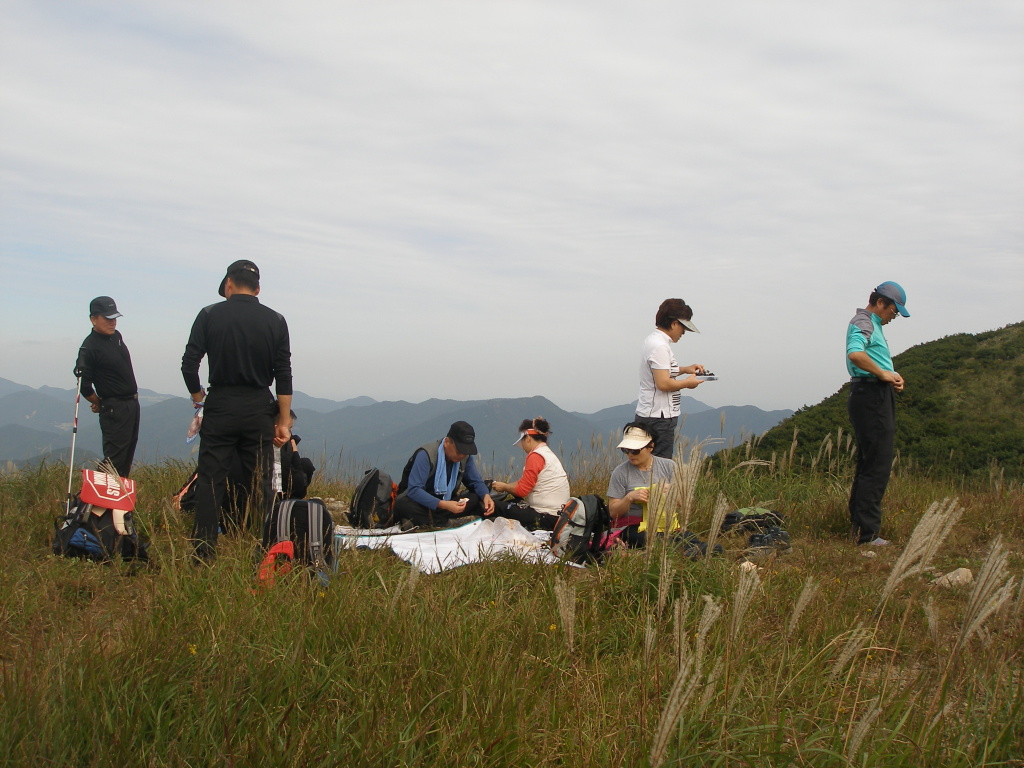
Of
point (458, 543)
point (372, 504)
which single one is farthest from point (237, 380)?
point (372, 504)

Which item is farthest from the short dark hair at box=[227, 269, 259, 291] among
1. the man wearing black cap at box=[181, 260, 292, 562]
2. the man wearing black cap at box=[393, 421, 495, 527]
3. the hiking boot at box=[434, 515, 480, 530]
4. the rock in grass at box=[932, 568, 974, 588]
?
the rock in grass at box=[932, 568, 974, 588]

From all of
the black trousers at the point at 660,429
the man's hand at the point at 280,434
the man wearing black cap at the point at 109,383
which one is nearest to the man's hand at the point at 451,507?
the black trousers at the point at 660,429

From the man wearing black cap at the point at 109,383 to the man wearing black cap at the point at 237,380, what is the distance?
7.46 ft

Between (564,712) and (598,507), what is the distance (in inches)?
98.2

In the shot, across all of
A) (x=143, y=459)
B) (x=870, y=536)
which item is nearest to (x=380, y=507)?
(x=143, y=459)

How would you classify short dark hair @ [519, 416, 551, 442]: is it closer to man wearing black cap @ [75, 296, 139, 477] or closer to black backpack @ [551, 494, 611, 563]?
black backpack @ [551, 494, 611, 563]

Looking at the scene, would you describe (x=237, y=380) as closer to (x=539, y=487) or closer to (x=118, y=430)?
(x=118, y=430)

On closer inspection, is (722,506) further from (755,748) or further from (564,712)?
(564,712)

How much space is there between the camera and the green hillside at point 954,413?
8961 millimetres

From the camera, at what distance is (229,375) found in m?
4.64

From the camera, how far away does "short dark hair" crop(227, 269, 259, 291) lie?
478cm

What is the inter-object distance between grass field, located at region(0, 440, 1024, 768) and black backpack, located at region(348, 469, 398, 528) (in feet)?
8.33

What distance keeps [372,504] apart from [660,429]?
2457 mm

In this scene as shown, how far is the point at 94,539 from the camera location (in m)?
4.48
